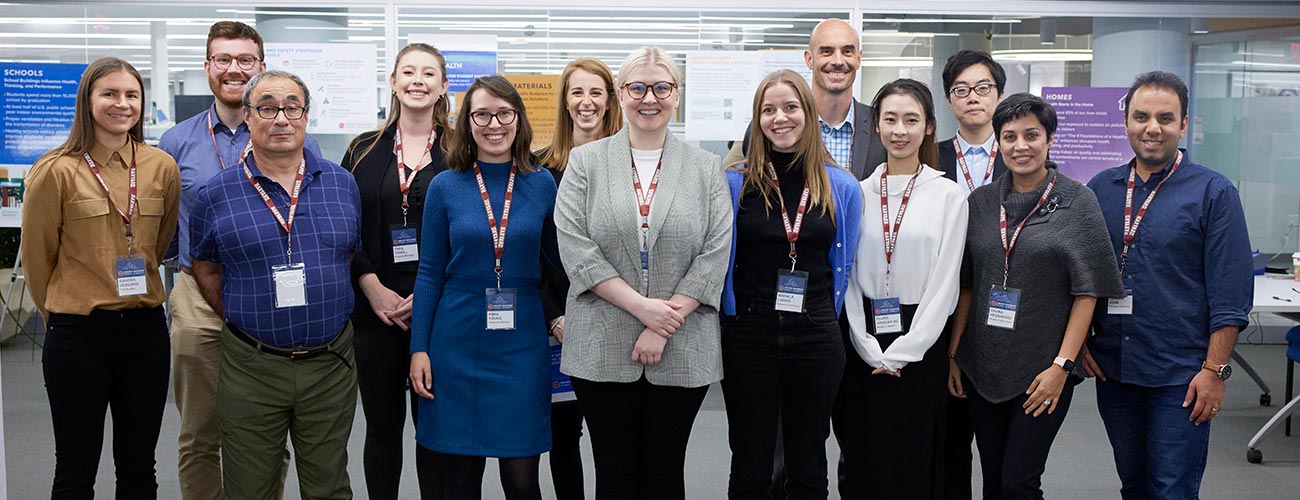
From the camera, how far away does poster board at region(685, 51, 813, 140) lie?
213 inches

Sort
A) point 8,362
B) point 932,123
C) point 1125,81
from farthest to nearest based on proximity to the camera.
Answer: point 8,362, point 1125,81, point 932,123

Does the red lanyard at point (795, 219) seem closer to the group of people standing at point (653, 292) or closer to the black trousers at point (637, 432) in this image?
the group of people standing at point (653, 292)

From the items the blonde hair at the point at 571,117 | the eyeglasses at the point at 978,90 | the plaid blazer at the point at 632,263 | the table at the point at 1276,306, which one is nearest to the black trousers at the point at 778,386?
the plaid blazer at the point at 632,263

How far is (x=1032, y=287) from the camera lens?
2.69 m

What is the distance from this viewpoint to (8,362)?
6.18m

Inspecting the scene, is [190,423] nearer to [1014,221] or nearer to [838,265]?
[838,265]

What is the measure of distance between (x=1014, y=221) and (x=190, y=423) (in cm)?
255

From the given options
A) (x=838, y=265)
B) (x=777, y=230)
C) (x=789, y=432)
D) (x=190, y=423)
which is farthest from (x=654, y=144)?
(x=190, y=423)

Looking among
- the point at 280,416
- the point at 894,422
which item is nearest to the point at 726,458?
the point at 894,422

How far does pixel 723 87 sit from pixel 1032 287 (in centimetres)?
296

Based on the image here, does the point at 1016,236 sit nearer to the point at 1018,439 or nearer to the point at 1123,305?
the point at 1123,305

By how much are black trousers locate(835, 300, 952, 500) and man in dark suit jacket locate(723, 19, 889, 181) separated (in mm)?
829

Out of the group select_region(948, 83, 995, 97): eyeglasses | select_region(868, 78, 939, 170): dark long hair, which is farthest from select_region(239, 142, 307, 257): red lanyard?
select_region(948, 83, 995, 97): eyeglasses

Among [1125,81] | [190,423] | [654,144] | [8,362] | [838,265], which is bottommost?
[8,362]
